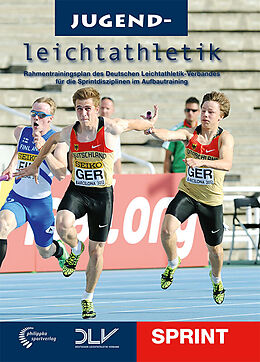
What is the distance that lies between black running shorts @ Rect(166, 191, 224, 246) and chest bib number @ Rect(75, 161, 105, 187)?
3.31 feet

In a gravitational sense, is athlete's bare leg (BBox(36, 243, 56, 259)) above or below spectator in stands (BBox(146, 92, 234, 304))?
below

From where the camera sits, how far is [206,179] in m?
9.37

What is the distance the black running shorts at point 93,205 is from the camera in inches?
346

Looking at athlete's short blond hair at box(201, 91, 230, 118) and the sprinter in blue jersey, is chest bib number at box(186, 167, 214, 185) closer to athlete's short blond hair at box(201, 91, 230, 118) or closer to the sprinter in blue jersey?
athlete's short blond hair at box(201, 91, 230, 118)

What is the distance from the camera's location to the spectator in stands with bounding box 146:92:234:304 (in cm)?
916

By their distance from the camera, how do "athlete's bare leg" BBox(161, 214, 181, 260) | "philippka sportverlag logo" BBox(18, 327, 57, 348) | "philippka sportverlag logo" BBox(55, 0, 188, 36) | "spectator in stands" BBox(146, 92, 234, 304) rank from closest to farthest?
"philippka sportverlag logo" BBox(18, 327, 57, 348), "spectator in stands" BBox(146, 92, 234, 304), "athlete's bare leg" BBox(161, 214, 181, 260), "philippka sportverlag logo" BBox(55, 0, 188, 36)

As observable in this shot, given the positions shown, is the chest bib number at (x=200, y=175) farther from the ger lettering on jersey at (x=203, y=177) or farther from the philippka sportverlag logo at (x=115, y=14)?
the philippka sportverlag logo at (x=115, y=14)

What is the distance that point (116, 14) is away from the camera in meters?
13.6

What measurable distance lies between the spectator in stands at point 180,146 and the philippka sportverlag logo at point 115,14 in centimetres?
162

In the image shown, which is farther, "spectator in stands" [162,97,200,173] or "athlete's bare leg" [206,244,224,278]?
"spectator in stands" [162,97,200,173]

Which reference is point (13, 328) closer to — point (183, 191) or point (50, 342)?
point (50, 342)

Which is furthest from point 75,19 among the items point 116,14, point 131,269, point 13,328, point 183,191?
point 13,328

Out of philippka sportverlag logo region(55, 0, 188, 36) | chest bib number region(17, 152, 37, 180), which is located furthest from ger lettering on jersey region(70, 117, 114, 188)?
philippka sportverlag logo region(55, 0, 188, 36)

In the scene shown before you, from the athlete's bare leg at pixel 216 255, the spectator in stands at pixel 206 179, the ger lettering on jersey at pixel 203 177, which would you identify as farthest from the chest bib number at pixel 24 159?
the athlete's bare leg at pixel 216 255
